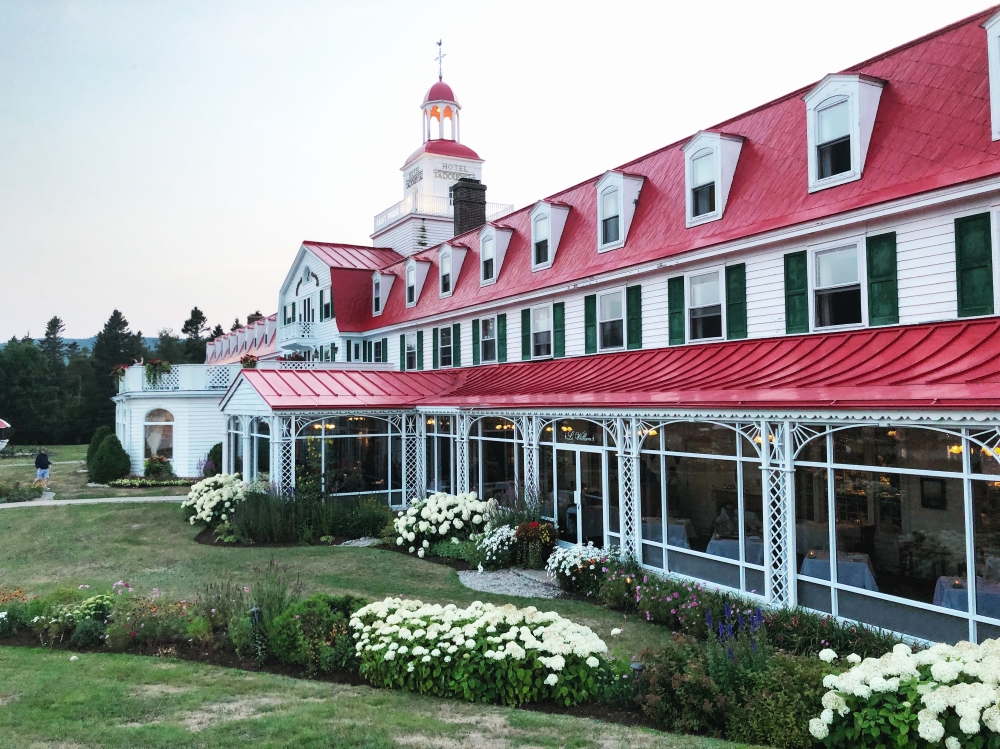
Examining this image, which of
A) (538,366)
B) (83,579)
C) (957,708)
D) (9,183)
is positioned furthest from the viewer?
(9,183)

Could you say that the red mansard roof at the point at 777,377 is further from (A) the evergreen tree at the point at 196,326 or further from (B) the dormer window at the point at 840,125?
(A) the evergreen tree at the point at 196,326

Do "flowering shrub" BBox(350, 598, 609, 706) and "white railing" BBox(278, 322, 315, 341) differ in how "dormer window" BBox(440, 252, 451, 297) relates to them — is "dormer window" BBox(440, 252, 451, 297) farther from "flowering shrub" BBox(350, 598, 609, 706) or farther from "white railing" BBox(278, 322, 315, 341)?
"flowering shrub" BBox(350, 598, 609, 706)

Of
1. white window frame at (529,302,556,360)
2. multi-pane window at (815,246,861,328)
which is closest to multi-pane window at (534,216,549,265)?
white window frame at (529,302,556,360)

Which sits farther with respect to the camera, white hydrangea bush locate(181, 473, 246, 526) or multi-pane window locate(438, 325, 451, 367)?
multi-pane window locate(438, 325, 451, 367)

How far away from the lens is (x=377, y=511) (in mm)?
19328

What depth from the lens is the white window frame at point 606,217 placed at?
1825cm

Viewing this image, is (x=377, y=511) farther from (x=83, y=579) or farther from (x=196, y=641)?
(x=196, y=641)

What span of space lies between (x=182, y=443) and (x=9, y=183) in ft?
42.1

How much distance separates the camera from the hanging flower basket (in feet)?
108

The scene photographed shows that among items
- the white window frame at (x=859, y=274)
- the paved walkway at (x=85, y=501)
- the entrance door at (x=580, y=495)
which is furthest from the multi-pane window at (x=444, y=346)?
the white window frame at (x=859, y=274)

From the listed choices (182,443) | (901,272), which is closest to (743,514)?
(901,272)

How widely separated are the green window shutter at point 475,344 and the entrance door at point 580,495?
843cm

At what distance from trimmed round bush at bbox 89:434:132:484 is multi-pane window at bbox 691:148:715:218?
26646mm

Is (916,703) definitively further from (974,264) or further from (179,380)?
(179,380)
